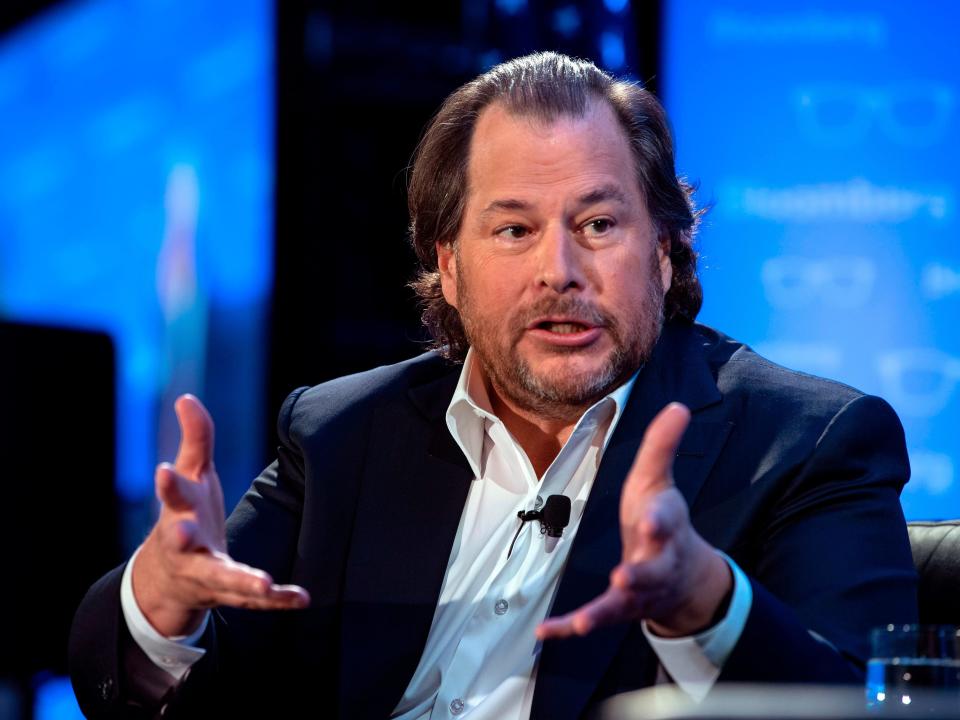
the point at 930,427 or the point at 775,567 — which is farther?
the point at 930,427

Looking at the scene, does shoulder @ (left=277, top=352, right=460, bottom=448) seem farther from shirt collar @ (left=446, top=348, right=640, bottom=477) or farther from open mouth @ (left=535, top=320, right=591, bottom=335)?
open mouth @ (left=535, top=320, right=591, bottom=335)

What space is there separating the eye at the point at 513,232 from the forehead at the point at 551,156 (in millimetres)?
57

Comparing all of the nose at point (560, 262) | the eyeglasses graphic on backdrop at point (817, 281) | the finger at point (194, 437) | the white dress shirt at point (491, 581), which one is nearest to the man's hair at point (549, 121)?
the nose at point (560, 262)

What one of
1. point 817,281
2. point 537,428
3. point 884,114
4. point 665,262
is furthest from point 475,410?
point 884,114

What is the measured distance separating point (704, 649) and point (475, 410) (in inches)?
33.2

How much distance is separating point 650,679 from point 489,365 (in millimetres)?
664

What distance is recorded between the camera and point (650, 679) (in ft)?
5.86

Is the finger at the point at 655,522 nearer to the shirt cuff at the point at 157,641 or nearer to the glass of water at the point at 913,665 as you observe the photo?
the glass of water at the point at 913,665

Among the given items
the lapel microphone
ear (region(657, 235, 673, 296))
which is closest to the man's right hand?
the lapel microphone

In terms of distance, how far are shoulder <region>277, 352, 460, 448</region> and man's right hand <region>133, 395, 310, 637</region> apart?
58cm

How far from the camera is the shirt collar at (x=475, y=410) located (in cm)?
207

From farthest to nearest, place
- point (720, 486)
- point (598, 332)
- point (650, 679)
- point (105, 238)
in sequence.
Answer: point (105, 238)
point (598, 332)
point (720, 486)
point (650, 679)

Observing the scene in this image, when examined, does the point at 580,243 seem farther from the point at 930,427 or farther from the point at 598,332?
the point at 930,427

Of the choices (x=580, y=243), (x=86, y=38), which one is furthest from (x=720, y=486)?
(x=86, y=38)
